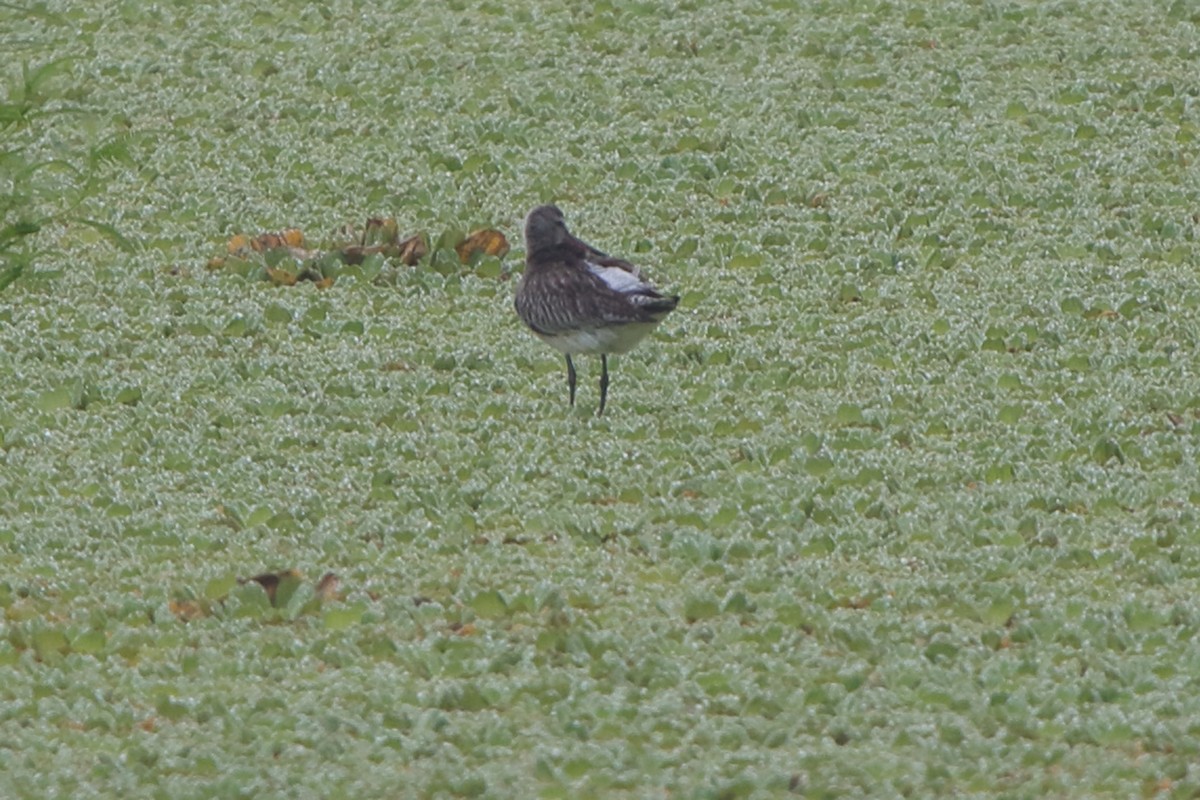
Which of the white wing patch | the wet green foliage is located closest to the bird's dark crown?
the white wing patch

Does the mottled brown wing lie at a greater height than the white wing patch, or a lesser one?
lesser

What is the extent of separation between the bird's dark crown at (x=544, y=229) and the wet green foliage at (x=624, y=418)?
367 mm

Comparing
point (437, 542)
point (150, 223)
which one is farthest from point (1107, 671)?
point (150, 223)

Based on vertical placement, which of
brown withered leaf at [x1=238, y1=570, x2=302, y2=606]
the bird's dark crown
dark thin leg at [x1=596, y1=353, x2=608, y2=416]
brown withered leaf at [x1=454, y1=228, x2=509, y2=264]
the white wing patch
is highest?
the bird's dark crown

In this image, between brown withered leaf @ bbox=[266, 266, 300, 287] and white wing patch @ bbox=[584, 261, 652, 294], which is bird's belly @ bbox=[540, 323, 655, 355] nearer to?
white wing patch @ bbox=[584, 261, 652, 294]

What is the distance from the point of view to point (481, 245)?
25.4 feet

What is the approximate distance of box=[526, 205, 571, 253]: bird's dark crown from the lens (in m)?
6.73

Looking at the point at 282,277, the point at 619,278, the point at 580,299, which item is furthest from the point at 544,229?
the point at 282,277

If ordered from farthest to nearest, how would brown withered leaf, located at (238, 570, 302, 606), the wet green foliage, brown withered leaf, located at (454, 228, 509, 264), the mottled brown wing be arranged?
brown withered leaf, located at (454, 228, 509, 264), the mottled brown wing, brown withered leaf, located at (238, 570, 302, 606), the wet green foliage

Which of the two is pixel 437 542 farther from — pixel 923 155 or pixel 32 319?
pixel 923 155

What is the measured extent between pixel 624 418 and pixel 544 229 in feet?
2.28

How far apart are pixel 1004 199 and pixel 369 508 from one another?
10.5ft

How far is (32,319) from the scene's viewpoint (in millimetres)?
7297

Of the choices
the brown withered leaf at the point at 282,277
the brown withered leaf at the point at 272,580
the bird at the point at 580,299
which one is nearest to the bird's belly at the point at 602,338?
the bird at the point at 580,299
